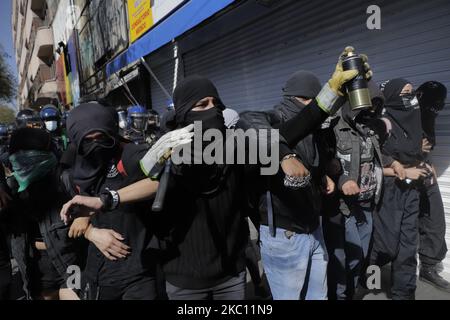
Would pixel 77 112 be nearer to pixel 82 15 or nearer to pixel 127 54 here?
pixel 127 54

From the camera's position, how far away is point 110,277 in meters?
1.90

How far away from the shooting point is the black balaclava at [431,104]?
10.0 feet

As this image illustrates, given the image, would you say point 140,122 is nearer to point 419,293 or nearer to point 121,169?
point 121,169

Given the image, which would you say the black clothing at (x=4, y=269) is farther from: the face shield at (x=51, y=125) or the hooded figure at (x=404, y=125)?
the face shield at (x=51, y=125)

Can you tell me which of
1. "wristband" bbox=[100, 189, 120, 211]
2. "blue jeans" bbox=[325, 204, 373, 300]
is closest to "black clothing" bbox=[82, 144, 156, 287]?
"wristband" bbox=[100, 189, 120, 211]

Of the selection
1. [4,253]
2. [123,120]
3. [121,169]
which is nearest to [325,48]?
[121,169]

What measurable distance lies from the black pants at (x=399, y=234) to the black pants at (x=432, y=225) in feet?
0.87

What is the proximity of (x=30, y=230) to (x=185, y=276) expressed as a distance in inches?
55.7

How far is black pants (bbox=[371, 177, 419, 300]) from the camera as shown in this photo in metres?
2.81

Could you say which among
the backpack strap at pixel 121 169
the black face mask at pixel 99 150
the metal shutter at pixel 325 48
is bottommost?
the backpack strap at pixel 121 169

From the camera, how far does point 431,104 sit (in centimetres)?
308

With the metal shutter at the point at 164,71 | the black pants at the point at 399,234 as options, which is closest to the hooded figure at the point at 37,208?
the black pants at the point at 399,234

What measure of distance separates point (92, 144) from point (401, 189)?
7.84 feet

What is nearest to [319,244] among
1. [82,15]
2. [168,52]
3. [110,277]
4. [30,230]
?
[110,277]
